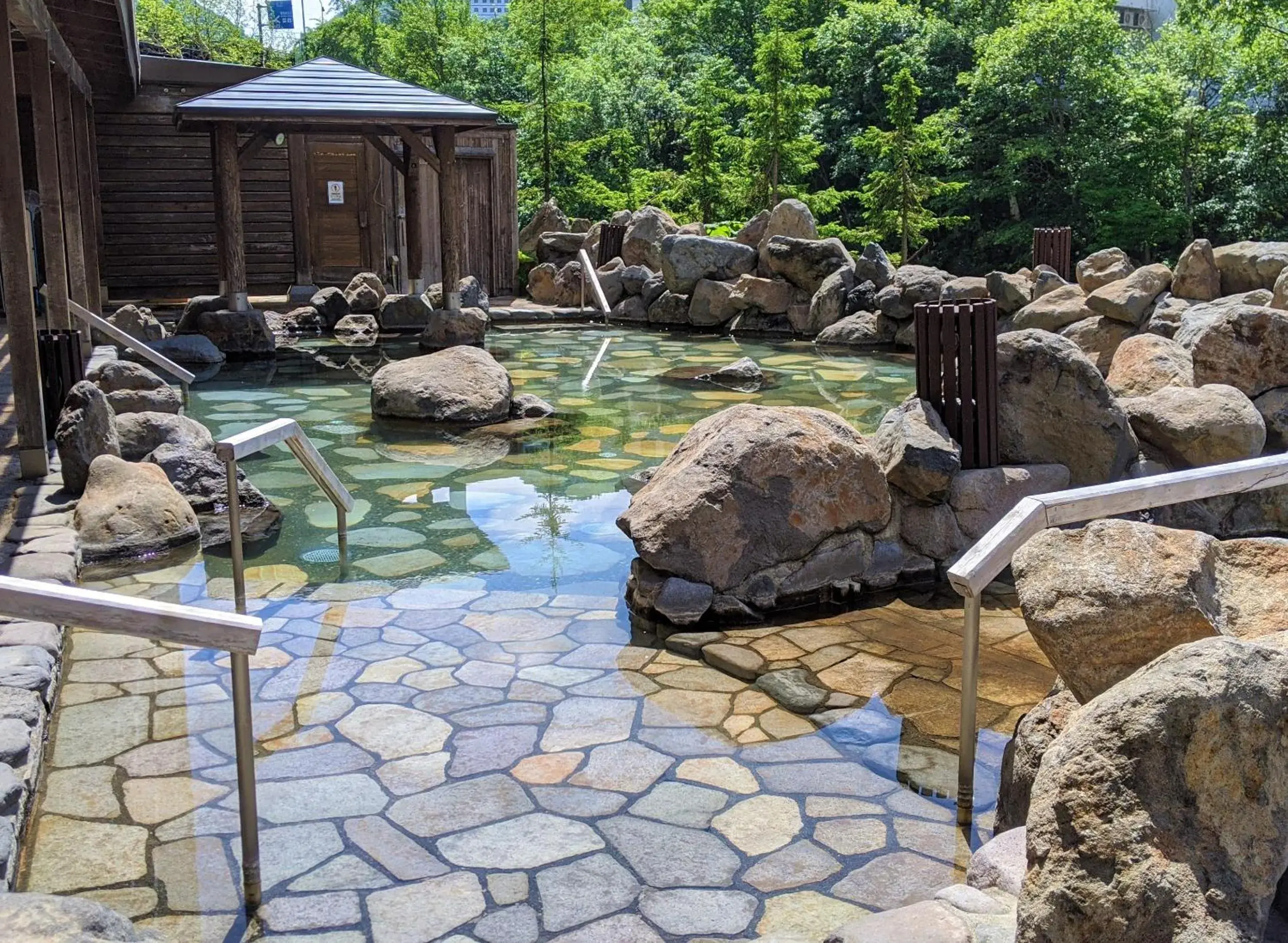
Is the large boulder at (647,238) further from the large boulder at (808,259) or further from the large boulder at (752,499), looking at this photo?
the large boulder at (752,499)

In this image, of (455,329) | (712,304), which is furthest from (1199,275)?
(455,329)

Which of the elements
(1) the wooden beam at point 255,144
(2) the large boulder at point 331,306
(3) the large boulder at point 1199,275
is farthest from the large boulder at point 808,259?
(1) the wooden beam at point 255,144

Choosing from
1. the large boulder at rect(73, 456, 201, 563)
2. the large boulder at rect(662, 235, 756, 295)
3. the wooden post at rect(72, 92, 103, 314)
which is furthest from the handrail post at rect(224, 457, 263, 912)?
the large boulder at rect(662, 235, 756, 295)

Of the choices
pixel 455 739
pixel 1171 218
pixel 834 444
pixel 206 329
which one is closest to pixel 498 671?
pixel 455 739

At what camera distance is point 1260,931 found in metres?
2.26

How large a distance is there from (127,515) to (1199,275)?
1051 cm

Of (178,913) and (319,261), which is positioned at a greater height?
(319,261)

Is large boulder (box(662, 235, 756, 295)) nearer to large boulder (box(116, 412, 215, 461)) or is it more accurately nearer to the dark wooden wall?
the dark wooden wall

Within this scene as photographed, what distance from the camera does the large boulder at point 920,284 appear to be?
16125 mm

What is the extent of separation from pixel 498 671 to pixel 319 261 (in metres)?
16.9

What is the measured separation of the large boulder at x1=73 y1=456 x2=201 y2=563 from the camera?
6609 millimetres

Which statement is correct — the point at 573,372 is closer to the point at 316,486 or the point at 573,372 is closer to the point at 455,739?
the point at 316,486

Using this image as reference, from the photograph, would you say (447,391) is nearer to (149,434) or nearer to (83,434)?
(149,434)

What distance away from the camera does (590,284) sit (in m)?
20.8
